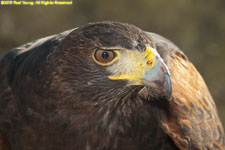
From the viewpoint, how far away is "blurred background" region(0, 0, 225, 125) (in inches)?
333

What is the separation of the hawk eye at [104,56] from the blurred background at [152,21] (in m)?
5.37

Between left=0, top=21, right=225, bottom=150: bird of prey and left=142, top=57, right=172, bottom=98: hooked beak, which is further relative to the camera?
left=0, top=21, right=225, bottom=150: bird of prey

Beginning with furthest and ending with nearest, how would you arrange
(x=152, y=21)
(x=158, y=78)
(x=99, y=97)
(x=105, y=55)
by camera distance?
(x=152, y=21)
(x=99, y=97)
(x=105, y=55)
(x=158, y=78)

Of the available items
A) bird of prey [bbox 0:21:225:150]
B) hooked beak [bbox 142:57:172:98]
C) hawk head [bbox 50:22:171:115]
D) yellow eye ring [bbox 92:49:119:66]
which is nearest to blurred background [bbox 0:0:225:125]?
bird of prey [bbox 0:21:225:150]

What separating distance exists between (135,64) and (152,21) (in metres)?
5.62

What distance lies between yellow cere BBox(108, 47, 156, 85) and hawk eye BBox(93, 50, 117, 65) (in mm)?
53

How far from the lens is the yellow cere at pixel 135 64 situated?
3100 millimetres

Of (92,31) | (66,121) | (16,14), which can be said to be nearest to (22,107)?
(66,121)

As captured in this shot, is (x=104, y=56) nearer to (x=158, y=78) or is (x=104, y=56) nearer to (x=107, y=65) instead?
(x=107, y=65)

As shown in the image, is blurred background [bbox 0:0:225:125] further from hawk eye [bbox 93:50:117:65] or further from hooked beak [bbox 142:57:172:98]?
hooked beak [bbox 142:57:172:98]

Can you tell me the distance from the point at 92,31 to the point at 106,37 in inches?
6.0

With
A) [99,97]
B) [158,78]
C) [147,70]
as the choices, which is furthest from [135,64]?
[99,97]

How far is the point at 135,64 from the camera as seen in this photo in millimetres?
3123

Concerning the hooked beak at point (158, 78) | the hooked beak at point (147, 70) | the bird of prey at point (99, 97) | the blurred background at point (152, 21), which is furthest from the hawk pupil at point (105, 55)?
the blurred background at point (152, 21)
